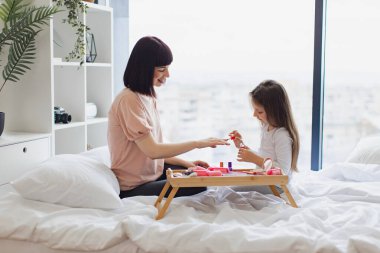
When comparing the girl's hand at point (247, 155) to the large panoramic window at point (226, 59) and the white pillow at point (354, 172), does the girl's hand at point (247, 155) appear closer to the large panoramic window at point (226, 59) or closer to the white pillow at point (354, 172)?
the white pillow at point (354, 172)

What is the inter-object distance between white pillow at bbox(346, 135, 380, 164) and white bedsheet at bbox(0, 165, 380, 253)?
1.90 ft

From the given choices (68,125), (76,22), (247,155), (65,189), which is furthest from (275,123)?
(76,22)

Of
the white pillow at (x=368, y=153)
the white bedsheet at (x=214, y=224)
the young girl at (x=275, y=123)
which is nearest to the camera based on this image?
the white bedsheet at (x=214, y=224)

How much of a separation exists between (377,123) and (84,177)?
241 cm

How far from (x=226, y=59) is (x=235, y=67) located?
9 cm

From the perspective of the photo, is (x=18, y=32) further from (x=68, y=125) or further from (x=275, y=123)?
(x=275, y=123)

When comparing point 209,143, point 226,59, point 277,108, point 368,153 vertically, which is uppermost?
point 226,59

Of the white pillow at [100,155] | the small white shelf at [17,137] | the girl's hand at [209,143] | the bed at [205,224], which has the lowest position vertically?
the bed at [205,224]

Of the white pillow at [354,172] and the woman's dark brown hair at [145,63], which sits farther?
the white pillow at [354,172]

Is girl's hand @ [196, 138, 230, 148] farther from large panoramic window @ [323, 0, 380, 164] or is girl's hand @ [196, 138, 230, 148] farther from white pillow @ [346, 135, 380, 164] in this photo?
large panoramic window @ [323, 0, 380, 164]

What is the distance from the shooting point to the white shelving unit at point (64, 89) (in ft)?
10.1

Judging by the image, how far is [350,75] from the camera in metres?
3.94

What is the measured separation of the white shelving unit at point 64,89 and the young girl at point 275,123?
3.68ft

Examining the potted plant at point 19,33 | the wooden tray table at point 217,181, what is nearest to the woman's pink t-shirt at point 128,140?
the wooden tray table at point 217,181
